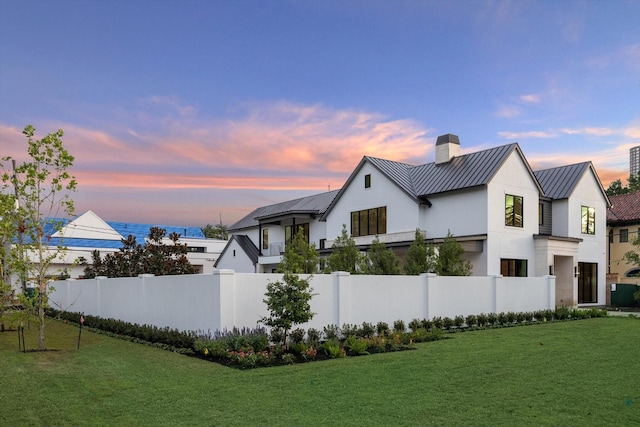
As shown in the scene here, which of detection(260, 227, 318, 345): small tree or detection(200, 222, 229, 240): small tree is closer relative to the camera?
detection(260, 227, 318, 345): small tree

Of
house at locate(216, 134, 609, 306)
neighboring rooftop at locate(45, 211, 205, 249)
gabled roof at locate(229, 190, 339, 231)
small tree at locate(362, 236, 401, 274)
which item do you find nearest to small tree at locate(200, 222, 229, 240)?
neighboring rooftop at locate(45, 211, 205, 249)

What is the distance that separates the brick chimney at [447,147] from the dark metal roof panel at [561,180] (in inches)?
226

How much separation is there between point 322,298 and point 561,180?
71.7ft

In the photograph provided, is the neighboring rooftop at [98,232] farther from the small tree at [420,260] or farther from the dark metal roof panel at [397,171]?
the small tree at [420,260]

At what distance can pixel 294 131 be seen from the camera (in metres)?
21.8

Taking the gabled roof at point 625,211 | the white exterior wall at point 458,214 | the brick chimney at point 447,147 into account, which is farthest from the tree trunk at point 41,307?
the gabled roof at point 625,211

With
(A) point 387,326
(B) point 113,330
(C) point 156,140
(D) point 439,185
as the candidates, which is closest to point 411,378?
(A) point 387,326

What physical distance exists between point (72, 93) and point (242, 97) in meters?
5.75

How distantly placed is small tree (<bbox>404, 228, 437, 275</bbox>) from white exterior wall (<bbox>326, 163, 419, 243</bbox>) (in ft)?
22.6

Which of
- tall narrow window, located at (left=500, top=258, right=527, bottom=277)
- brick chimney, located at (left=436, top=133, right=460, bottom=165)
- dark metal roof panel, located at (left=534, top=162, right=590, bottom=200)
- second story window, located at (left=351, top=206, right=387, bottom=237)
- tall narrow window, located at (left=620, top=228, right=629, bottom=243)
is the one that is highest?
brick chimney, located at (left=436, top=133, right=460, bottom=165)

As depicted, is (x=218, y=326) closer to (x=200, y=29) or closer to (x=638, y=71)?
(x=200, y=29)

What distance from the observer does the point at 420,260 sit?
21.8 metres

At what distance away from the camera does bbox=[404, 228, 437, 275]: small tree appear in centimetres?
2134

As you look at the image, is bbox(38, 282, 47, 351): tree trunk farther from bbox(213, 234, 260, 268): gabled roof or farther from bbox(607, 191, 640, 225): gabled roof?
bbox(607, 191, 640, 225): gabled roof
